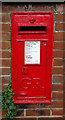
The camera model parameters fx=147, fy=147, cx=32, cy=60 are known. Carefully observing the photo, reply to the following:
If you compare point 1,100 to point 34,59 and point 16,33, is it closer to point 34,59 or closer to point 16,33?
point 34,59

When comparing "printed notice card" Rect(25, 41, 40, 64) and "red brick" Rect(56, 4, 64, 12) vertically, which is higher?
"red brick" Rect(56, 4, 64, 12)

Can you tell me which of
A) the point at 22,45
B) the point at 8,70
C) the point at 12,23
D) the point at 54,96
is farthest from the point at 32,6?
the point at 54,96

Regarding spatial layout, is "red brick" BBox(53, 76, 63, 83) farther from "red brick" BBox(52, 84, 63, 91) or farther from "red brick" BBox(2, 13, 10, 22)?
"red brick" BBox(2, 13, 10, 22)

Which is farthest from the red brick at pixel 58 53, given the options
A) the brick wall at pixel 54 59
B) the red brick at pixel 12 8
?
the red brick at pixel 12 8

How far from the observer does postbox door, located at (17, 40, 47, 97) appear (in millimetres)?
2062

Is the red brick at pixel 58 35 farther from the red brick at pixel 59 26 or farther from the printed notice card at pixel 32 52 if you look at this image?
the printed notice card at pixel 32 52

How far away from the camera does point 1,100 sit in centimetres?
221

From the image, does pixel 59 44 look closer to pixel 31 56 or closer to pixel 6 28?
pixel 31 56

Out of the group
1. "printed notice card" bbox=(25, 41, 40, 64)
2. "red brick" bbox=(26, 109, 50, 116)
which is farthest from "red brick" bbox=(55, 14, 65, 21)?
"red brick" bbox=(26, 109, 50, 116)

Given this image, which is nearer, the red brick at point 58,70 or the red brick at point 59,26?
the red brick at point 59,26

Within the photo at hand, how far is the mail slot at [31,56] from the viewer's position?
202 centimetres

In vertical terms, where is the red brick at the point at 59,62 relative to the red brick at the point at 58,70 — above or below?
above

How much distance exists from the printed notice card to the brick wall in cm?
26

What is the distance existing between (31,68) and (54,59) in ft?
1.21
